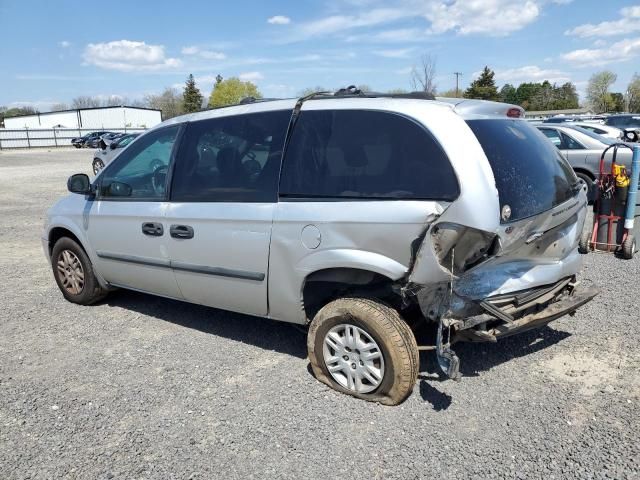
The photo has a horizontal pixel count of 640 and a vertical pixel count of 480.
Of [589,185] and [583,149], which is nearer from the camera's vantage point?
[589,185]

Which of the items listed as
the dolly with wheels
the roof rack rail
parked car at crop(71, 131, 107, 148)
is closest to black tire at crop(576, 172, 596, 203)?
the dolly with wheels

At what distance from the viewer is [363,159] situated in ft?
10.6

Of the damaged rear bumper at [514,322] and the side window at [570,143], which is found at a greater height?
the side window at [570,143]

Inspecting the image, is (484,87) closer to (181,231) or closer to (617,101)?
(617,101)

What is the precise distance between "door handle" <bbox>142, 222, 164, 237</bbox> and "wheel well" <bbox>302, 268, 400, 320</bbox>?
4.60 feet

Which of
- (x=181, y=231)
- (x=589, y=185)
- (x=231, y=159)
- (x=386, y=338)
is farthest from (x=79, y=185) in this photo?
(x=589, y=185)

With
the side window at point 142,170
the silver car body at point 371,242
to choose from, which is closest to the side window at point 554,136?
the silver car body at point 371,242

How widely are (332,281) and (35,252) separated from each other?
6134 millimetres

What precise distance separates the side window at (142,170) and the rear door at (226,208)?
0.69 feet

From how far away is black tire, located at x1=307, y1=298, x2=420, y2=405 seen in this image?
3.10 meters

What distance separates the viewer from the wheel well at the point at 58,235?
16.8 feet

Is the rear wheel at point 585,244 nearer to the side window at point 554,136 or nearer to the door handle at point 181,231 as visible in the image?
the door handle at point 181,231

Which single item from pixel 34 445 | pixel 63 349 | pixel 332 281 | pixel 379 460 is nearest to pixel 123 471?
pixel 34 445

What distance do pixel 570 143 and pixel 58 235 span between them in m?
9.29
